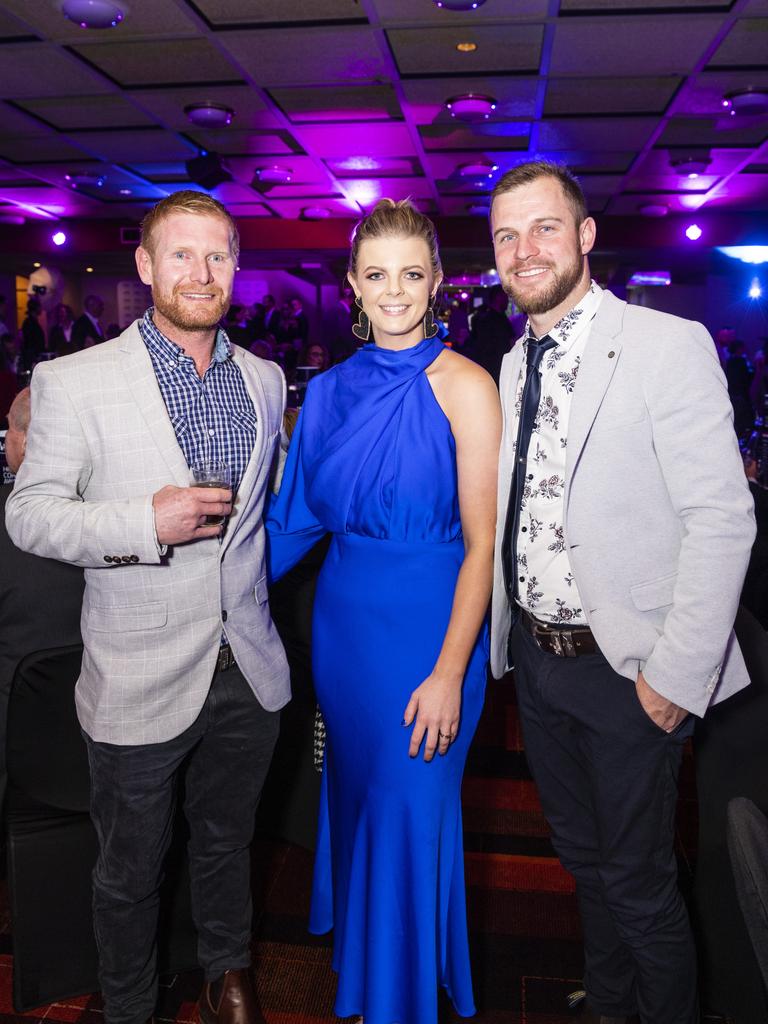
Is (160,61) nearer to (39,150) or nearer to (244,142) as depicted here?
(244,142)

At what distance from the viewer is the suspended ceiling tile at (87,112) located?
6852 millimetres

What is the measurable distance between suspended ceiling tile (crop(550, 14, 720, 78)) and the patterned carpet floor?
15.2ft

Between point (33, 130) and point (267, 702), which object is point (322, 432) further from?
point (33, 130)

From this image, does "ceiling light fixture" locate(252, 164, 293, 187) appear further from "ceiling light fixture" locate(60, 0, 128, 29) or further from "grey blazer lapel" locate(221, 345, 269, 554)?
"grey blazer lapel" locate(221, 345, 269, 554)

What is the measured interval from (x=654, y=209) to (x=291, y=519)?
1111 centimetres

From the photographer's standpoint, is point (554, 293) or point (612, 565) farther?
point (554, 293)

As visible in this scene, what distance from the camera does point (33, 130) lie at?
7.79m

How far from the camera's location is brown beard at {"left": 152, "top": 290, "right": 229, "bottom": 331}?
71.6 inches

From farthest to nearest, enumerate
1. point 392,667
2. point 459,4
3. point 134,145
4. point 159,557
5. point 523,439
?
point 134,145 → point 459,4 → point 392,667 → point 523,439 → point 159,557

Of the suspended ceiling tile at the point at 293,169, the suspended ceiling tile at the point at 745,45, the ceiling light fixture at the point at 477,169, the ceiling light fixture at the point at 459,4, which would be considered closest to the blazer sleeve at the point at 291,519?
the ceiling light fixture at the point at 459,4

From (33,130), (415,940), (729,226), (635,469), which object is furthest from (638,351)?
(729,226)

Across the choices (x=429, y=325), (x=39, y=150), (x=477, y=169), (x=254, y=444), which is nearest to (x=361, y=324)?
(x=429, y=325)

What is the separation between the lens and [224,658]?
191 cm

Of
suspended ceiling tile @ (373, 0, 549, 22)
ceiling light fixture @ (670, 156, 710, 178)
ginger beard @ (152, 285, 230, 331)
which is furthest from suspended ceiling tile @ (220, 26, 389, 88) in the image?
ginger beard @ (152, 285, 230, 331)
